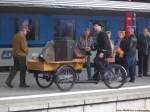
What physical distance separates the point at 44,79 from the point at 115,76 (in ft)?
5.94

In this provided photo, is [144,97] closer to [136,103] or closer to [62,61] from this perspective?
[136,103]

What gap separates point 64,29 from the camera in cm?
2066

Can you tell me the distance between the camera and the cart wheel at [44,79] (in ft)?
43.3

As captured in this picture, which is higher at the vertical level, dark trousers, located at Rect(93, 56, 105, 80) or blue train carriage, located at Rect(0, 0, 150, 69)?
blue train carriage, located at Rect(0, 0, 150, 69)

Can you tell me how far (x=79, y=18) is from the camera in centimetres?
2088

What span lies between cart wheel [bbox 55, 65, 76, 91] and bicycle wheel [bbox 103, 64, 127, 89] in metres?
0.86

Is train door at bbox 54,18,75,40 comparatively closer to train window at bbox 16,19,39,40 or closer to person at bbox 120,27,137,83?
train window at bbox 16,19,39,40

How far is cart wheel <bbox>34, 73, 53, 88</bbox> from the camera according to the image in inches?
519

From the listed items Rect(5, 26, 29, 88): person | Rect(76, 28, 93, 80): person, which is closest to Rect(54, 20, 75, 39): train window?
Rect(76, 28, 93, 80): person

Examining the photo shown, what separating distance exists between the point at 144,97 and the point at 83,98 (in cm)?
168

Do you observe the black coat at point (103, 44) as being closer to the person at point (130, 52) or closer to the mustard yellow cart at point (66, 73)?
the mustard yellow cart at point (66, 73)

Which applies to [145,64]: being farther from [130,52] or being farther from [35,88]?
[35,88]

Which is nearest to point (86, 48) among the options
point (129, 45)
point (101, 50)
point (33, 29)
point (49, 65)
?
point (101, 50)

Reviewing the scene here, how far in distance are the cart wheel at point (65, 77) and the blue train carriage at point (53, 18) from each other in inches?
160
